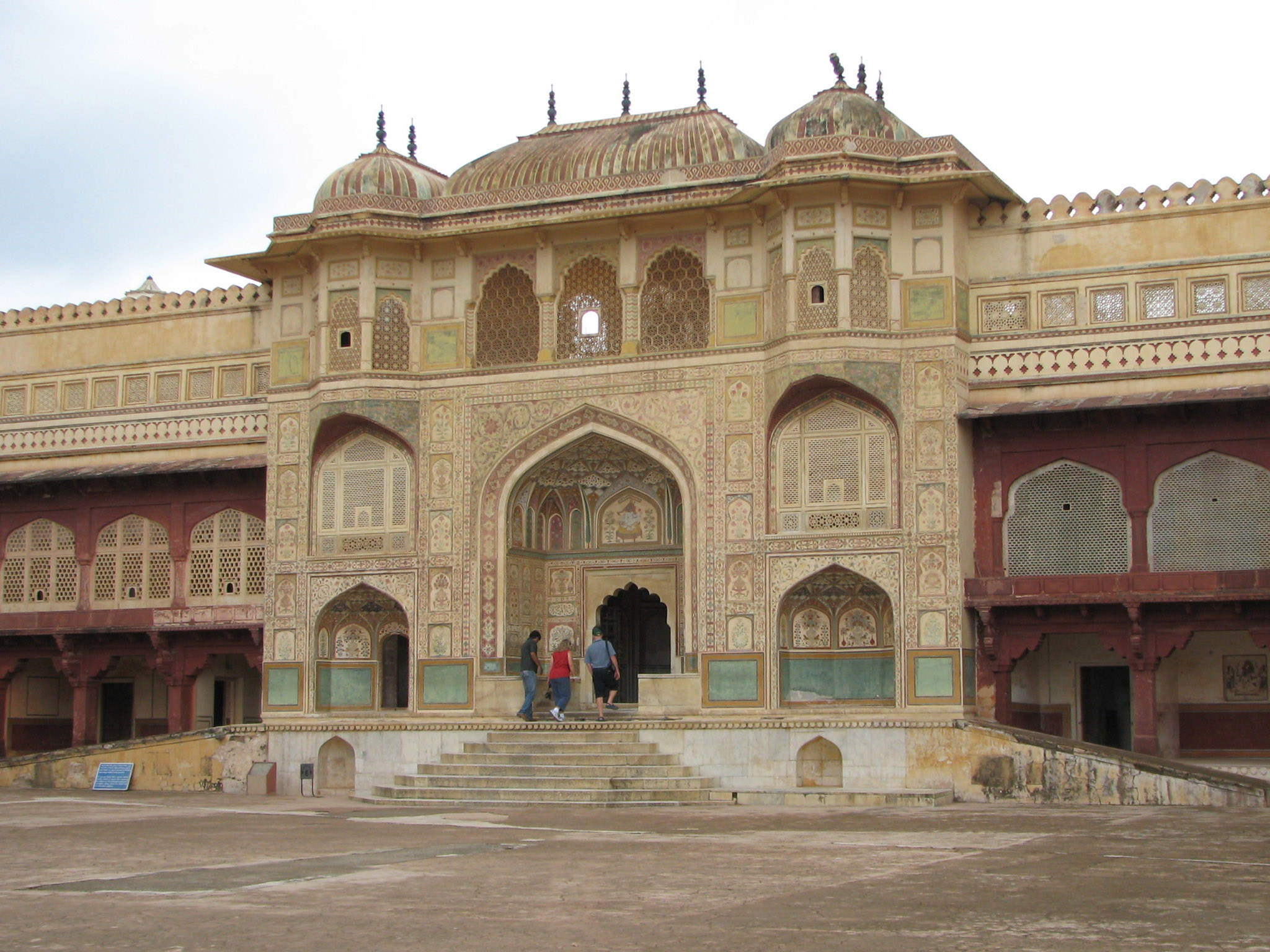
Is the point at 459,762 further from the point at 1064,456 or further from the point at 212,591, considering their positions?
the point at 1064,456

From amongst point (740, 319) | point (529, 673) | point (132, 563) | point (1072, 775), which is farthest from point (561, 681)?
point (132, 563)

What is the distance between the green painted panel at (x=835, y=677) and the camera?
18.3m

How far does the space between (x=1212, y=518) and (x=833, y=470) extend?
4.02m

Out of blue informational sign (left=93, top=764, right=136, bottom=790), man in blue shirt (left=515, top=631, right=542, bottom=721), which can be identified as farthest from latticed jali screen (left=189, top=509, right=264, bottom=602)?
man in blue shirt (left=515, top=631, right=542, bottom=721)

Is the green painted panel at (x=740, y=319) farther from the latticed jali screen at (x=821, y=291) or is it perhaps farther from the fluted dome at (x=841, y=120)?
the fluted dome at (x=841, y=120)

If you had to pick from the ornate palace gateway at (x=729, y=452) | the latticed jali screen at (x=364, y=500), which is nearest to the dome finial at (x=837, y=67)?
the ornate palace gateway at (x=729, y=452)

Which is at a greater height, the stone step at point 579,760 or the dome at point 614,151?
the dome at point 614,151

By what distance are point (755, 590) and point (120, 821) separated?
7.42 meters

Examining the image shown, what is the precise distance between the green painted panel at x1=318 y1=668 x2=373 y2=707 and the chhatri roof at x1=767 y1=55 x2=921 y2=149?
26.6ft

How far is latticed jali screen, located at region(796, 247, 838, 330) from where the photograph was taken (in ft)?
59.2

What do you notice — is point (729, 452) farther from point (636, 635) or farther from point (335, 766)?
point (335, 766)

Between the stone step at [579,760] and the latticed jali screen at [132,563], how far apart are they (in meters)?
6.75

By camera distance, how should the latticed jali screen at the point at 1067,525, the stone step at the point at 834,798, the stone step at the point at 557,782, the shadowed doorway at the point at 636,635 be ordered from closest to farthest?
1. the stone step at the point at 834,798
2. the stone step at the point at 557,782
3. the latticed jali screen at the point at 1067,525
4. the shadowed doorway at the point at 636,635

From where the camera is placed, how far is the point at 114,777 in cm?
1911
